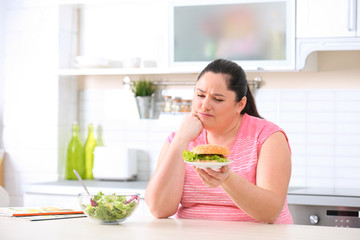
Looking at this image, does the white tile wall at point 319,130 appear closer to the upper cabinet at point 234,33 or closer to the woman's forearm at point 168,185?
the upper cabinet at point 234,33

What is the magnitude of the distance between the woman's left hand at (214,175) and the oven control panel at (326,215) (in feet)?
5.21

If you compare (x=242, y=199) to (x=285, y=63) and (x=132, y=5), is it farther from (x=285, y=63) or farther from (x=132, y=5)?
(x=132, y=5)

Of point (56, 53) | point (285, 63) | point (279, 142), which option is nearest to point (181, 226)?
point (279, 142)

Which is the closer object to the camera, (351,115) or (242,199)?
(242,199)

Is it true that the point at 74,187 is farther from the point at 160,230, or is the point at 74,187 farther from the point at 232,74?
the point at 160,230

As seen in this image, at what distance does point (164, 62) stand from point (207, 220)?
193cm

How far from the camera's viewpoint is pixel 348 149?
156 inches

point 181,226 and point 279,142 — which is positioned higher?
point 279,142

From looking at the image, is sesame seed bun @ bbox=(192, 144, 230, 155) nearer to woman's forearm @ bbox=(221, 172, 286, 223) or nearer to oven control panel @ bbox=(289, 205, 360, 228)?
woman's forearm @ bbox=(221, 172, 286, 223)

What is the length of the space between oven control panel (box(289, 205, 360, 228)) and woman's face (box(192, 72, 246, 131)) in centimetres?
127

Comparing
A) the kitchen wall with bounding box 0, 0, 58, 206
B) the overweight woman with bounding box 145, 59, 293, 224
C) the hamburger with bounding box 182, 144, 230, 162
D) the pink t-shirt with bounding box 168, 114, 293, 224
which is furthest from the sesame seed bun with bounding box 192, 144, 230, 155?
the kitchen wall with bounding box 0, 0, 58, 206

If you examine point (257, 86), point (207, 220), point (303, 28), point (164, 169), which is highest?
point (303, 28)

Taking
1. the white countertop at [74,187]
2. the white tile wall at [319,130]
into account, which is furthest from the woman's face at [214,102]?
the white tile wall at [319,130]

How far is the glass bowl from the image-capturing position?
2.09 metres
